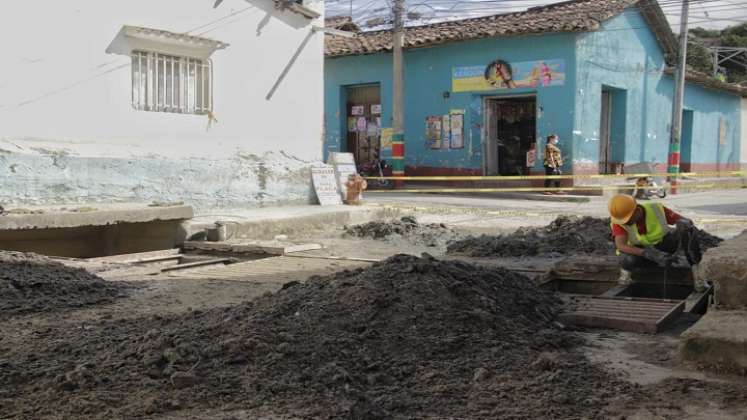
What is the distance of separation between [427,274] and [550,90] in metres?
14.4

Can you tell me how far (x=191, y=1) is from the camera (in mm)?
10258

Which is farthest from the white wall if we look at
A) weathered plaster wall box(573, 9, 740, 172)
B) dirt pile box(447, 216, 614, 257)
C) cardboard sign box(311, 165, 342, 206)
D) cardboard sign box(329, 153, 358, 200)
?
dirt pile box(447, 216, 614, 257)

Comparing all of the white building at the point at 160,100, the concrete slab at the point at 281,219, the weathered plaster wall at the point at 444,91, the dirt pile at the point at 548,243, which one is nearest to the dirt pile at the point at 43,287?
the white building at the point at 160,100

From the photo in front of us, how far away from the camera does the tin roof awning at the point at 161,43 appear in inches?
372

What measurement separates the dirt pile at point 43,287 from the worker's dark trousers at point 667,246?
4.22m

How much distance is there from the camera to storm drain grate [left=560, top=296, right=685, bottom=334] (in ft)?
14.7

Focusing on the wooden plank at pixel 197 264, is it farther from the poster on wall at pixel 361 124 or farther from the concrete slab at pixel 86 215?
the poster on wall at pixel 361 124

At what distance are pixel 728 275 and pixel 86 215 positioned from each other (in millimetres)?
6354

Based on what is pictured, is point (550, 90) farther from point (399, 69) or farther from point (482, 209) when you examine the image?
point (482, 209)

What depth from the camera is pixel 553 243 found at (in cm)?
823

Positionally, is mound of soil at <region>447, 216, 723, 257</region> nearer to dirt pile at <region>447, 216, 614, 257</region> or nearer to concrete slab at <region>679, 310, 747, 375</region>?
dirt pile at <region>447, 216, 614, 257</region>

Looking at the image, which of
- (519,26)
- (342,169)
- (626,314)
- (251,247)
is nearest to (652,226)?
(626,314)

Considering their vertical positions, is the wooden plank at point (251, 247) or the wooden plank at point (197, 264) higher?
the wooden plank at point (251, 247)

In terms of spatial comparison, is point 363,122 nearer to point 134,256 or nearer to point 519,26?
point 519,26
